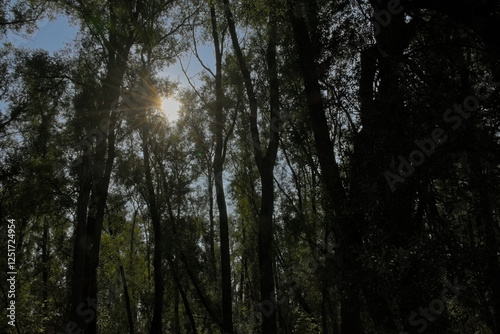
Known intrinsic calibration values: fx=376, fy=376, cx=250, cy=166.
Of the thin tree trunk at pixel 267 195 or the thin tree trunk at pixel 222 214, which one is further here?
the thin tree trunk at pixel 222 214

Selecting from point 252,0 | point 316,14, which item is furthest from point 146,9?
point 316,14

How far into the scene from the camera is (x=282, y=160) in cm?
2073

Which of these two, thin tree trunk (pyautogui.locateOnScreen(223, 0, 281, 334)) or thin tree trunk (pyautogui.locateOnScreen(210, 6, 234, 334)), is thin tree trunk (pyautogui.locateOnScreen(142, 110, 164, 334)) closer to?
thin tree trunk (pyautogui.locateOnScreen(210, 6, 234, 334))

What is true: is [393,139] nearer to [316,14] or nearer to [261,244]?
[316,14]

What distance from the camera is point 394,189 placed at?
15.1ft

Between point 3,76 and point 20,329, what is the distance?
10640 millimetres
